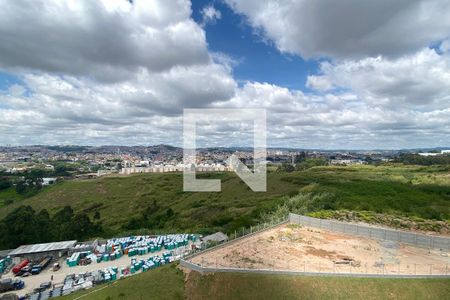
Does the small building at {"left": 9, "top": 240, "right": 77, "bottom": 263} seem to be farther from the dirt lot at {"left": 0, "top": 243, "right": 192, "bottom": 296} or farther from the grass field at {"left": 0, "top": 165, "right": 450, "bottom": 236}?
the grass field at {"left": 0, "top": 165, "right": 450, "bottom": 236}

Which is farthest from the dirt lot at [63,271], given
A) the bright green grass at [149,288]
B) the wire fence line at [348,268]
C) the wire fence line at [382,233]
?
the wire fence line at [382,233]

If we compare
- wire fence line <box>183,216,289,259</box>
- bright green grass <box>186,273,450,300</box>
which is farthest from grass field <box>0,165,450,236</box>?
bright green grass <box>186,273,450,300</box>

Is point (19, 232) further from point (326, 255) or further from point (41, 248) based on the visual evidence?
point (326, 255)

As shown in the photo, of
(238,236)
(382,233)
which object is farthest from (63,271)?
(382,233)

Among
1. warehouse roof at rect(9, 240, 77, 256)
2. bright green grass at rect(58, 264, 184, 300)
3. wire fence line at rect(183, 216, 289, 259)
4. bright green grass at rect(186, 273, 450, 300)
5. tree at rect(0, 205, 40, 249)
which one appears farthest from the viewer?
tree at rect(0, 205, 40, 249)

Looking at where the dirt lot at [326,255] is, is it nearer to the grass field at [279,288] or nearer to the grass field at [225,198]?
the grass field at [279,288]

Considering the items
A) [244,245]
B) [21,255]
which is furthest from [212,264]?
[21,255]

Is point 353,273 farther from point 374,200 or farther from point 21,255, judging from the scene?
point 21,255
